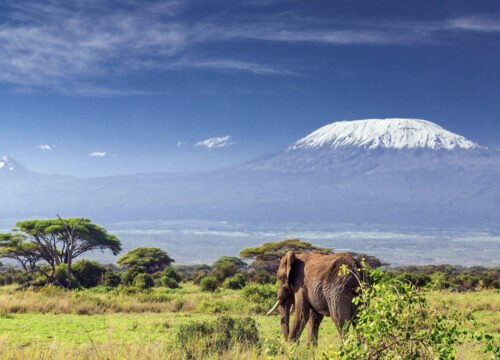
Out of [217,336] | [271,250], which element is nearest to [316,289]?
[217,336]

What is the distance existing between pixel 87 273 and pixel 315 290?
30.6 metres

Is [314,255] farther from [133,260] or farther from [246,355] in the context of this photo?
[133,260]

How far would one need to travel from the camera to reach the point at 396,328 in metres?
5.93

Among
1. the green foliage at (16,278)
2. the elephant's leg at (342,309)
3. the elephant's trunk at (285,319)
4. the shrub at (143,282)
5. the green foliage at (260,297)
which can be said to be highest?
the elephant's leg at (342,309)

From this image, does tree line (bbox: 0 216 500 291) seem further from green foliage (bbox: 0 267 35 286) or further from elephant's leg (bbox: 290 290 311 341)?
elephant's leg (bbox: 290 290 311 341)

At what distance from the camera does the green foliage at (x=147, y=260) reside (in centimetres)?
5379

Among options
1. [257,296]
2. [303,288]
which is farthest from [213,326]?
[257,296]

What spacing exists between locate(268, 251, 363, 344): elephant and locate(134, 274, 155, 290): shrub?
2134cm

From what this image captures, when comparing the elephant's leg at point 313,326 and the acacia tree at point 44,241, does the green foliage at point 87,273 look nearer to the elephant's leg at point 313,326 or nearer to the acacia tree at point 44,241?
the acacia tree at point 44,241

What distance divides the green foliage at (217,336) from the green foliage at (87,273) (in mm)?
A: 25731

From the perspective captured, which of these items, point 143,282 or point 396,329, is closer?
point 396,329

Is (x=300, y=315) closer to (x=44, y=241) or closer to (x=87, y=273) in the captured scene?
(x=87, y=273)

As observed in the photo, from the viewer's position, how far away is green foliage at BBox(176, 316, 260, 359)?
10.4 metres

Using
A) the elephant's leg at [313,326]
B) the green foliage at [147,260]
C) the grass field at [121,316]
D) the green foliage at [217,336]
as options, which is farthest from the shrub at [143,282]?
the elephant's leg at [313,326]
